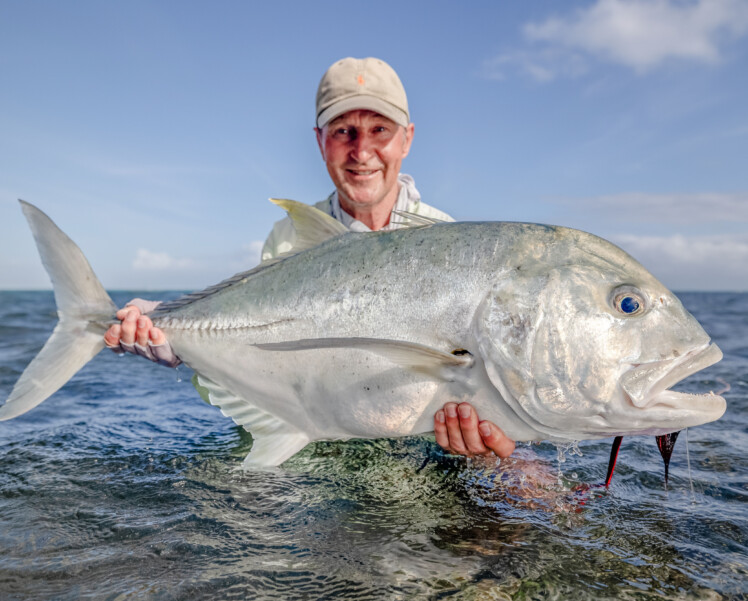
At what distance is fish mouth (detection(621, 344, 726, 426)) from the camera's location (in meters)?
2.17

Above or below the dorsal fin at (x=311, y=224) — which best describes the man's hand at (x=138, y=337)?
below

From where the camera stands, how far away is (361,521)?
2672 millimetres

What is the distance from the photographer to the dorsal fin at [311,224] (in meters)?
2.84

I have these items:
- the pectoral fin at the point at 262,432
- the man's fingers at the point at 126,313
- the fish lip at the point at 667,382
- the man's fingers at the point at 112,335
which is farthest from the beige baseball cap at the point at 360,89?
the fish lip at the point at 667,382

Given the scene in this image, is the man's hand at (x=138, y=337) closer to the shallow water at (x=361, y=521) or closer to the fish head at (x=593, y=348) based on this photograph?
the shallow water at (x=361, y=521)

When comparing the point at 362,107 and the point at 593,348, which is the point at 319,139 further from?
the point at 593,348

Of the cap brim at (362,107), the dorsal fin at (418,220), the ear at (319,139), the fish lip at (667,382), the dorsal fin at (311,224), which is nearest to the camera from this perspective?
the fish lip at (667,382)

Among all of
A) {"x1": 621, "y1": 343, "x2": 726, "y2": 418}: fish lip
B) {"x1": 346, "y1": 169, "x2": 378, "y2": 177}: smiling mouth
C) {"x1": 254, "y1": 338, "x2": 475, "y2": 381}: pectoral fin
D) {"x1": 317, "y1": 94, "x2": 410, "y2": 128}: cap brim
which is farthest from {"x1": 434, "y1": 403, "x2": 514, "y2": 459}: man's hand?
{"x1": 317, "y1": 94, "x2": 410, "y2": 128}: cap brim

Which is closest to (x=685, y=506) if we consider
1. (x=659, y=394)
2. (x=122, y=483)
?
(x=659, y=394)

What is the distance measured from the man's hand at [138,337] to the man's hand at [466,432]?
1.57 meters

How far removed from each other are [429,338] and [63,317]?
7.08 ft

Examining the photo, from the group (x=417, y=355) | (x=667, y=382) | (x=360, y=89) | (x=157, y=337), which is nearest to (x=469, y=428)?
(x=417, y=355)

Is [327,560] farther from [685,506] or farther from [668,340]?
[685,506]

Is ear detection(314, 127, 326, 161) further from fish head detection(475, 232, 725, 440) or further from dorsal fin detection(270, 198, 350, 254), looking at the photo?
fish head detection(475, 232, 725, 440)
